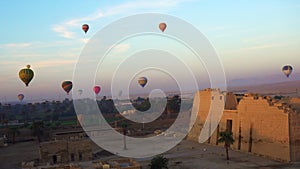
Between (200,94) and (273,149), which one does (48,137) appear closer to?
(200,94)

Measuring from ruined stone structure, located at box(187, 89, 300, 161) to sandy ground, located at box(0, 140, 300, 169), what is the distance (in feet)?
3.19

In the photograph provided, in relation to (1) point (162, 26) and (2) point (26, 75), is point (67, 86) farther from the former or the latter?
(1) point (162, 26)

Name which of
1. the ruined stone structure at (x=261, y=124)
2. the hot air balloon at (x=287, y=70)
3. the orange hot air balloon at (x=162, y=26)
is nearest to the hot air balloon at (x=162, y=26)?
the orange hot air balloon at (x=162, y=26)

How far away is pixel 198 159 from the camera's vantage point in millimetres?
28266

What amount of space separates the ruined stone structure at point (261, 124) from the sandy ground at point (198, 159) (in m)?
0.97

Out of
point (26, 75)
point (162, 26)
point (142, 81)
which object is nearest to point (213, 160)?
point (162, 26)

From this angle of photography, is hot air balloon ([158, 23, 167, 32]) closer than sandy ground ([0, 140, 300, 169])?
No

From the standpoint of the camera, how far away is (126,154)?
3134 centimetres

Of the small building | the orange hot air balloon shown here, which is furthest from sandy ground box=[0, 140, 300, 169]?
the orange hot air balloon

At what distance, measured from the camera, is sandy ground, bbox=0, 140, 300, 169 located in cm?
2498

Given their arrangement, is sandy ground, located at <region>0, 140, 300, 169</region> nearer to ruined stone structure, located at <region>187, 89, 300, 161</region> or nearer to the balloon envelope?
ruined stone structure, located at <region>187, 89, 300, 161</region>

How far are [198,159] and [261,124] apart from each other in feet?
20.3

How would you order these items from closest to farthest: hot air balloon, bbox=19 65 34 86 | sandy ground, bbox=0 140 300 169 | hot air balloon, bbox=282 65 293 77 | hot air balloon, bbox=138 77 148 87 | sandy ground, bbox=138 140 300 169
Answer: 1. sandy ground, bbox=138 140 300 169
2. sandy ground, bbox=0 140 300 169
3. hot air balloon, bbox=19 65 34 86
4. hot air balloon, bbox=282 65 293 77
5. hot air balloon, bbox=138 77 148 87

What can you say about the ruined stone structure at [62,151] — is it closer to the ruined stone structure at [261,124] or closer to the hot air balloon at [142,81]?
the ruined stone structure at [261,124]
